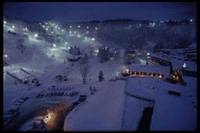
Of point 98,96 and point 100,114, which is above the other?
point 98,96

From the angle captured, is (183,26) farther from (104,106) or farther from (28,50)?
(104,106)

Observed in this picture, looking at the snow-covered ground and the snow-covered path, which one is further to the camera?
the snow-covered path

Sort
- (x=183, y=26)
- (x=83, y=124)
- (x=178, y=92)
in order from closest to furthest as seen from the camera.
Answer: (x=83, y=124) → (x=178, y=92) → (x=183, y=26)

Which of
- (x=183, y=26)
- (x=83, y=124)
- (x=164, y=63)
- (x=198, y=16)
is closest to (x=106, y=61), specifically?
(x=164, y=63)

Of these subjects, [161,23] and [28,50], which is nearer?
[28,50]

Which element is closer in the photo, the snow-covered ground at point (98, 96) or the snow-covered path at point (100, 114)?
the snow-covered ground at point (98, 96)

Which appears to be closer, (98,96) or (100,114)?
(100,114)

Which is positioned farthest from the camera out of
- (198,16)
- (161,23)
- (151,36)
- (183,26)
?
(161,23)

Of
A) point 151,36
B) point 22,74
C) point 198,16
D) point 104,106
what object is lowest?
point 104,106
